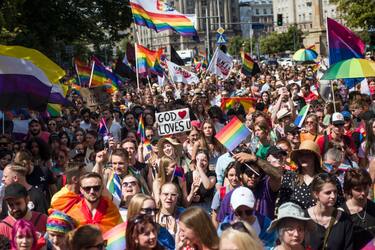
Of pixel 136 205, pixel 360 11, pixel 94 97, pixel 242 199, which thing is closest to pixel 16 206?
pixel 136 205

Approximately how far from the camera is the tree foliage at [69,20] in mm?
36031

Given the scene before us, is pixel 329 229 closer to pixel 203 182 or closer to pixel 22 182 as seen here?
pixel 203 182

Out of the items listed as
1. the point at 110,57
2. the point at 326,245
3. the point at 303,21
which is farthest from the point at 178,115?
the point at 303,21

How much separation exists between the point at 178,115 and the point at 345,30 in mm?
4918

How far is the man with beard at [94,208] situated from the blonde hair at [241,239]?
87.9 inches

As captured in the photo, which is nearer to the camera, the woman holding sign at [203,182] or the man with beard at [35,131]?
the woman holding sign at [203,182]

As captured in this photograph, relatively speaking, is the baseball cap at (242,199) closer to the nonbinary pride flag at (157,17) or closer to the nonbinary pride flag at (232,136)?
the nonbinary pride flag at (232,136)

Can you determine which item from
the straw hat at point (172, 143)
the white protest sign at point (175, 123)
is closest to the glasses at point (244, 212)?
the straw hat at point (172, 143)

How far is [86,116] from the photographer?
55.2 ft

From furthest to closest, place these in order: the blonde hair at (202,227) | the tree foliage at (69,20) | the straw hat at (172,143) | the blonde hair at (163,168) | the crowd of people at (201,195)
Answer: the tree foliage at (69,20)
the straw hat at (172,143)
the blonde hair at (163,168)
the crowd of people at (201,195)
the blonde hair at (202,227)

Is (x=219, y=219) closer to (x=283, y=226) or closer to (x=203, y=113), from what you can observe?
(x=283, y=226)

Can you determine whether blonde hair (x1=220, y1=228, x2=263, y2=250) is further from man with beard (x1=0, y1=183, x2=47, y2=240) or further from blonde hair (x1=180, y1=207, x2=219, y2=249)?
man with beard (x1=0, y1=183, x2=47, y2=240)

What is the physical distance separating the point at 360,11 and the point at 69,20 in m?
17.5

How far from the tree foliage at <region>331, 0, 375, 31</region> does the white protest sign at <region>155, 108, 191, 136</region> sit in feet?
119
